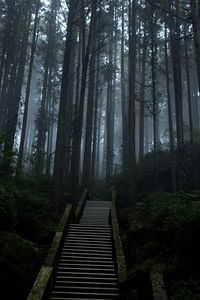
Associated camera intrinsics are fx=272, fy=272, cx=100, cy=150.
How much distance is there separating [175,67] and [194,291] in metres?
15.5

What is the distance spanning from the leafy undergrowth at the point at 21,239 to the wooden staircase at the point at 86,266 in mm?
852

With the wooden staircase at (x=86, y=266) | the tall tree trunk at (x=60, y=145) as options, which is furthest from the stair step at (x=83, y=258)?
the tall tree trunk at (x=60, y=145)

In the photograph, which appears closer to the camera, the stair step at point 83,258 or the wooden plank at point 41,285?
the wooden plank at point 41,285

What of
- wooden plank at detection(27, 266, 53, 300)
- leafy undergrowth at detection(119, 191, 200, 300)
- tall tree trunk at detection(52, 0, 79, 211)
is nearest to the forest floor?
leafy undergrowth at detection(119, 191, 200, 300)

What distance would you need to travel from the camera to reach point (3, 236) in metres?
7.96

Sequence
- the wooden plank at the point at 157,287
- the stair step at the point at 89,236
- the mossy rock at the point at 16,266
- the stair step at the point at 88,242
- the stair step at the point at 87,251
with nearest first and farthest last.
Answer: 1. the wooden plank at the point at 157,287
2. the mossy rock at the point at 16,266
3. the stair step at the point at 87,251
4. the stair step at the point at 88,242
5. the stair step at the point at 89,236

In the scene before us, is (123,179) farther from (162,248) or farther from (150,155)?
(162,248)

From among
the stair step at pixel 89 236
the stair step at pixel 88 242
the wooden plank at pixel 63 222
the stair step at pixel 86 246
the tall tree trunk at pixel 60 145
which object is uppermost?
the tall tree trunk at pixel 60 145

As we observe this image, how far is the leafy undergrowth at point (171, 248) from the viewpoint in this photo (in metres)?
6.84

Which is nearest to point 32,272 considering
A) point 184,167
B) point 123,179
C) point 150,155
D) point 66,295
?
point 66,295

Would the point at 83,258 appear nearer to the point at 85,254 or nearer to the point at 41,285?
the point at 85,254

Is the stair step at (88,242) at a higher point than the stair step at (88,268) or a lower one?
higher

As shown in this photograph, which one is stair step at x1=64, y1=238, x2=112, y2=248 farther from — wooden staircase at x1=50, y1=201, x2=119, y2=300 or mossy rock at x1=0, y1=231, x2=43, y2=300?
mossy rock at x1=0, y1=231, x2=43, y2=300

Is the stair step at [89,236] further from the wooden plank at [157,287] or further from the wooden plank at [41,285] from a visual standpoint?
the wooden plank at [157,287]
